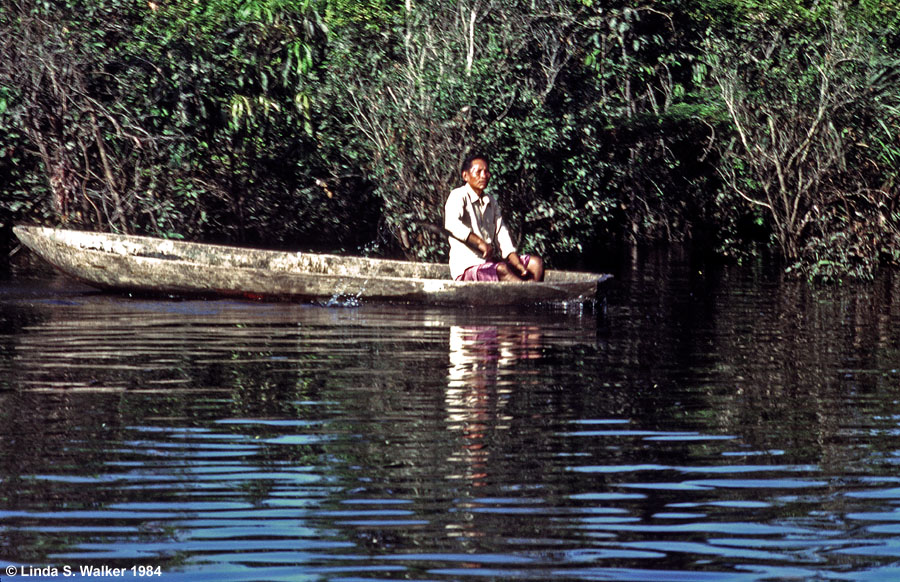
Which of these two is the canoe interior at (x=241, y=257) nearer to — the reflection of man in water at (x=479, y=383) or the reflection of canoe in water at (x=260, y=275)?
the reflection of canoe in water at (x=260, y=275)

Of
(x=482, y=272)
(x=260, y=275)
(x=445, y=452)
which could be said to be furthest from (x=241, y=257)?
(x=445, y=452)

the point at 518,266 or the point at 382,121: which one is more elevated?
the point at 382,121

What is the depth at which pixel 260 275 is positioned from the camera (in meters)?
10.5

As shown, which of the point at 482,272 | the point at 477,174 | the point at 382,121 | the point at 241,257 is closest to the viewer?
the point at 477,174

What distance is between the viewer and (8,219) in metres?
15.0

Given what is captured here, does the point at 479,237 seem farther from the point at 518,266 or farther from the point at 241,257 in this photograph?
the point at 241,257

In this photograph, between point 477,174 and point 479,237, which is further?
point 479,237

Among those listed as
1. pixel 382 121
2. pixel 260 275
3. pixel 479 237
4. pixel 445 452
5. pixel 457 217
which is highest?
pixel 382 121

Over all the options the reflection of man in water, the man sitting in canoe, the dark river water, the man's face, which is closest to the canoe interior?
the man sitting in canoe

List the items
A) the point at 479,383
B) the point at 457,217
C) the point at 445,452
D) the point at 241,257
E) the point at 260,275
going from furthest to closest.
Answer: the point at 241,257 < the point at 260,275 < the point at 457,217 < the point at 479,383 < the point at 445,452

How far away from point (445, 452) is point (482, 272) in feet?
17.9

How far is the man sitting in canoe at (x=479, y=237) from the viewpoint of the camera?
9.92 metres

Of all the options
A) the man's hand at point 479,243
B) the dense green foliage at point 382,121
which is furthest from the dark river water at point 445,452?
the dense green foliage at point 382,121

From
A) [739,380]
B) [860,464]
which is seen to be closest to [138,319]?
[739,380]
